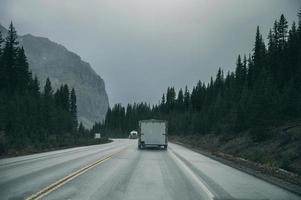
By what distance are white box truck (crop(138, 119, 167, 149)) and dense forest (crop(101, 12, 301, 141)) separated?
329 inches

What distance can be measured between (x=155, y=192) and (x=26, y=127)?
57.2 m

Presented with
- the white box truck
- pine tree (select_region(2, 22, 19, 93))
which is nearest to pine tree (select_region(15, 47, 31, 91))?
pine tree (select_region(2, 22, 19, 93))

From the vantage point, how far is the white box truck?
42594 mm

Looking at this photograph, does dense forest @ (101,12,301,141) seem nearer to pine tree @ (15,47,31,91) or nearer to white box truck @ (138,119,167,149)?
white box truck @ (138,119,167,149)

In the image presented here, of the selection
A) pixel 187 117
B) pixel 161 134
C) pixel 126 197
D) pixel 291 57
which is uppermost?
pixel 291 57

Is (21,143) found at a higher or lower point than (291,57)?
lower

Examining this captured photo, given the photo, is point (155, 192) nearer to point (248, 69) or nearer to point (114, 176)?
point (114, 176)

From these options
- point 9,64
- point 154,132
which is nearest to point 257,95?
point 154,132

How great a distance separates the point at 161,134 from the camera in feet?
140

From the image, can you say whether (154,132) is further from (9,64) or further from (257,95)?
(9,64)

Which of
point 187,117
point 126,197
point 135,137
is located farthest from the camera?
point 135,137

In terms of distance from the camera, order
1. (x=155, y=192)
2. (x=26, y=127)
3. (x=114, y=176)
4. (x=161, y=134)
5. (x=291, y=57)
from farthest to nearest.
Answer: (x=291, y=57), (x=26, y=127), (x=161, y=134), (x=114, y=176), (x=155, y=192)

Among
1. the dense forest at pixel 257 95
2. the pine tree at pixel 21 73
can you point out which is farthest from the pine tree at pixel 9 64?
the dense forest at pixel 257 95

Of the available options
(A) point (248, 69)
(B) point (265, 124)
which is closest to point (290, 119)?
(B) point (265, 124)
